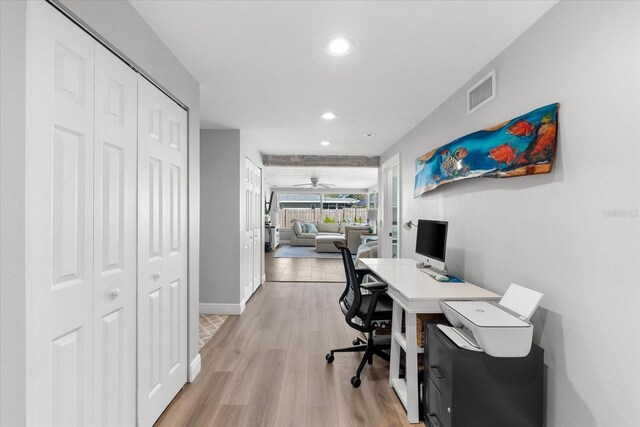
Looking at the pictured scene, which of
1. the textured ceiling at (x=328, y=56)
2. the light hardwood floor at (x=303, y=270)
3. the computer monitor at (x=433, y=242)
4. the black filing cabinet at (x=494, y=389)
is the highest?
the textured ceiling at (x=328, y=56)

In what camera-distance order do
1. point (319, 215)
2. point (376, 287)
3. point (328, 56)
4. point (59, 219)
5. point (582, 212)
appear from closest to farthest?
point (59, 219), point (582, 212), point (328, 56), point (376, 287), point (319, 215)

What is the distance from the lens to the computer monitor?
→ 252cm

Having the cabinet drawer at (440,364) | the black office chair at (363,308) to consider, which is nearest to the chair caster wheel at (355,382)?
the black office chair at (363,308)

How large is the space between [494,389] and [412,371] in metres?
0.53

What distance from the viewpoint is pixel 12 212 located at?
3.21 feet

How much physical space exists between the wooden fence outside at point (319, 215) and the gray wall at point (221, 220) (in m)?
8.85

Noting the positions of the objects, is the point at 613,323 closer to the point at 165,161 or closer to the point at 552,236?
the point at 552,236

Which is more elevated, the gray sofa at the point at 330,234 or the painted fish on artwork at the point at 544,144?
the painted fish on artwork at the point at 544,144

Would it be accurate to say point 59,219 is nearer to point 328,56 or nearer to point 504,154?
point 328,56

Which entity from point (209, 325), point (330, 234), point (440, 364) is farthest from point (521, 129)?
point (330, 234)

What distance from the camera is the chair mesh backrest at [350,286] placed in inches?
94.1

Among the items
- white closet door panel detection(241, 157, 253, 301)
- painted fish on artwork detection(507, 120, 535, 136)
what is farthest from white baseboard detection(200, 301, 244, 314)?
painted fish on artwork detection(507, 120, 535, 136)

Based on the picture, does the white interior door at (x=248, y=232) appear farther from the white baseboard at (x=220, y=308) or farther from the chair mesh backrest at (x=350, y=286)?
the chair mesh backrest at (x=350, y=286)

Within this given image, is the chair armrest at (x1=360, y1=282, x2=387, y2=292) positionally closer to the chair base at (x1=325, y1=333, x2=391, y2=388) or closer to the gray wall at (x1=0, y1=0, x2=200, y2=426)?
the chair base at (x1=325, y1=333, x2=391, y2=388)
